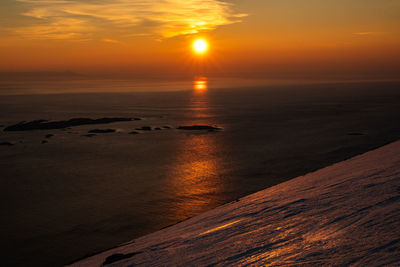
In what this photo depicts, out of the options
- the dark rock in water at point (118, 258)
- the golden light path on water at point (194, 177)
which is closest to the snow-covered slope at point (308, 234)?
the dark rock in water at point (118, 258)

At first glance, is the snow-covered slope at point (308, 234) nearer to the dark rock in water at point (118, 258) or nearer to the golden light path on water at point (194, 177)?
the dark rock in water at point (118, 258)

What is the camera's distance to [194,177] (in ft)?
74.4

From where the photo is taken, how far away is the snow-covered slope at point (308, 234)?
5547mm

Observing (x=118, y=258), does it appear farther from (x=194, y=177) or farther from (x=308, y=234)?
(x=194, y=177)

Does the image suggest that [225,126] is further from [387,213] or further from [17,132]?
[387,213]

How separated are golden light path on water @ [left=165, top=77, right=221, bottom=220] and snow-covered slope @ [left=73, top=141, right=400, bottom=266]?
7.34m

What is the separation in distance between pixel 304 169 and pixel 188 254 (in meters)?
18.2

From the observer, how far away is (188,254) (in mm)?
7066

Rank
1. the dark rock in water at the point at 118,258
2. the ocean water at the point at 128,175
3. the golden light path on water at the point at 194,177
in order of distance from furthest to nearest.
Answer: the golden light path on water at the point at 194,177
the ocean water at the point at 128,175
the dark rock in water at the point at 118,258

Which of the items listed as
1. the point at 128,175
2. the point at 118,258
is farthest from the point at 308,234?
the point at 128,175

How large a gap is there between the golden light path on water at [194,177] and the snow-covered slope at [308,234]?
7.34 m

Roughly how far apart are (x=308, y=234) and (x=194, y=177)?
1630cm

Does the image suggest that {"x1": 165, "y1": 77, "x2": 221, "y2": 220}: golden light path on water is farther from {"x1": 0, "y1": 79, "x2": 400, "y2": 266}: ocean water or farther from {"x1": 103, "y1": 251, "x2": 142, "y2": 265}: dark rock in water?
{"x1": 103, "y1": 251, "x2": 142, "y2": 265}: dark rock in water

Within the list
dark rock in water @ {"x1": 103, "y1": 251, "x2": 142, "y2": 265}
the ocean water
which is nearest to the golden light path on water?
the ocean water
